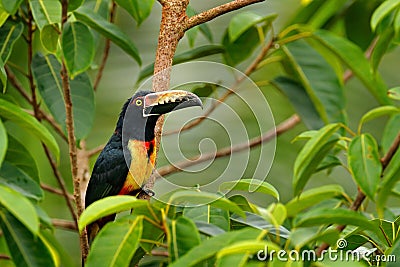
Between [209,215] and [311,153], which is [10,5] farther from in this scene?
[311,153]

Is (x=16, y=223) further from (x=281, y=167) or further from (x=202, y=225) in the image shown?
(x=281, y=167)

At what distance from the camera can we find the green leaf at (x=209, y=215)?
5.40 feet

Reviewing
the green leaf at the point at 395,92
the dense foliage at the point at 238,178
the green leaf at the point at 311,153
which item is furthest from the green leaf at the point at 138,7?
the green leaf at the point at 395,92

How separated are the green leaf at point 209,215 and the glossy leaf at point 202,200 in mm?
17

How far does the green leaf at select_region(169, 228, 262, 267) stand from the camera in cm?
135

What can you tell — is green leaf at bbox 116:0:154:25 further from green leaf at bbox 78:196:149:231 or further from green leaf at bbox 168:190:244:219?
green leaf at bbox 78:196:149:231

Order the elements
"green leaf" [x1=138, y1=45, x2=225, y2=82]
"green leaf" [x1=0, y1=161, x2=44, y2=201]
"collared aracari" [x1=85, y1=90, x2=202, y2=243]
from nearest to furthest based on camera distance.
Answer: "green leaf" [x1=0, y1=161, x2=44, y2=201] < "collared aracari" [x1=85, y1=90, x2=202, y2=243] < "green leaf" [x1=138, y1=45, x2=225, y2=82]

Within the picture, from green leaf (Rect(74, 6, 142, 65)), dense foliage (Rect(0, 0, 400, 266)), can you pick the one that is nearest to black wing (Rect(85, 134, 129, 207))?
dense foliage (Rect(0, 0, 400, 266))

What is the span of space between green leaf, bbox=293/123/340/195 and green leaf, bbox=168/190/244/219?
59 centimetres

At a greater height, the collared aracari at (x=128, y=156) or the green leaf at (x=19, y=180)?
the green leaf at (x=19, y=180)

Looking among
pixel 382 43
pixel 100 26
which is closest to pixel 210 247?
pixel 100 26

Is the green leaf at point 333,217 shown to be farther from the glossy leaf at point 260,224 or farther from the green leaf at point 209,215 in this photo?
the green leaf at point 209,215

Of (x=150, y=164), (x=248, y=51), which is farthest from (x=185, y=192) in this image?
(x=248, y=51)

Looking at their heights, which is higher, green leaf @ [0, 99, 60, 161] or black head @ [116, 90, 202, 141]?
green leaf @ [0, 99, 60, 161]
